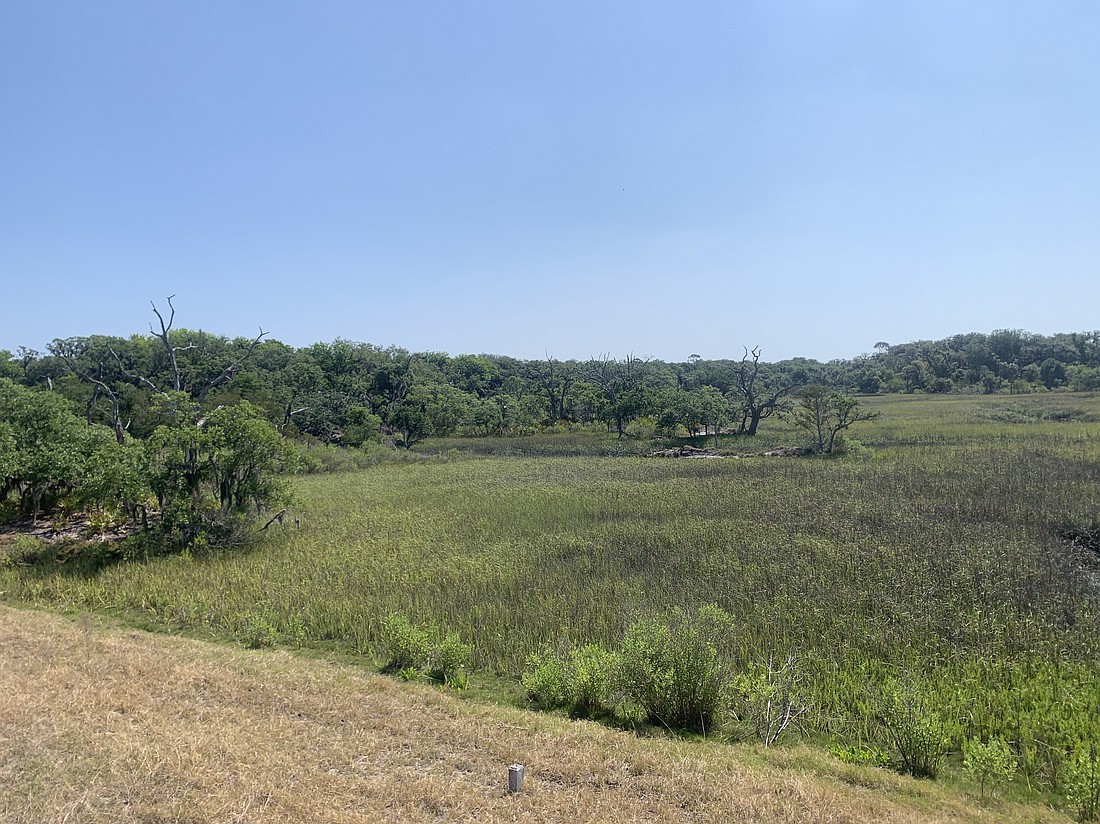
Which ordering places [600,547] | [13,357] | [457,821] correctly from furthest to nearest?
[13,357]
[600,547]
[457,821]

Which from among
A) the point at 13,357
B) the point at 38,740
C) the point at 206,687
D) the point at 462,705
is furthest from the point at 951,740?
the point at 13,357

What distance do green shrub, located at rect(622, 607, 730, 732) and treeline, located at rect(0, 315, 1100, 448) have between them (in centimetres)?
2097

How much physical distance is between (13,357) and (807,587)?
6423 centimetres

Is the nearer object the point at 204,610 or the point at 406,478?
the point at 204,610

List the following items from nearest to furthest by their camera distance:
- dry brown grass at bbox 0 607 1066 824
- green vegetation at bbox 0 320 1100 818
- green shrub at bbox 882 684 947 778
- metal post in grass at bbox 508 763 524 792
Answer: dry brown grass at bbox 0 607 1066 824, metal post in grass at bbox 508 763 524 792, green shrub at bbox 882 684 947 778, green vegetation at bbox 0 320 1100 818

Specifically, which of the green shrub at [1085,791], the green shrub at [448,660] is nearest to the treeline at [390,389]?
the green shrub at [448,660]

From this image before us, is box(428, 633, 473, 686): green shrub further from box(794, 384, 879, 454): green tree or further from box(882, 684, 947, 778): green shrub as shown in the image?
box(794, 384, 879, 454): green tree

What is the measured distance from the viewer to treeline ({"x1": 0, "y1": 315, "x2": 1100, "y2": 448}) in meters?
34.1

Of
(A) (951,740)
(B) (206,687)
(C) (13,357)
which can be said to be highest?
(C) (13,357)

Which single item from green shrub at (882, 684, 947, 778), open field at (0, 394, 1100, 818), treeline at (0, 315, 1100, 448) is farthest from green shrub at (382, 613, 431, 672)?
treeline at (0, 315, 1100, 448)

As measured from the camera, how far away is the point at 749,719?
646 cm

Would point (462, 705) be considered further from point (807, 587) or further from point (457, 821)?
point (807, 587)

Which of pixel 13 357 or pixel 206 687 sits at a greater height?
pixel 13 357

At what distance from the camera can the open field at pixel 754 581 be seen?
7258 millimetres
